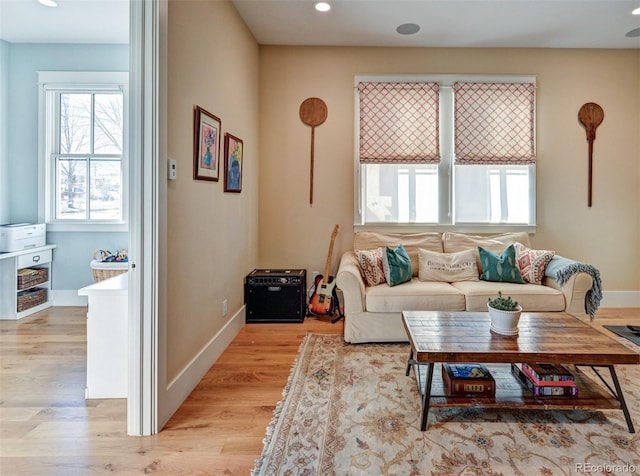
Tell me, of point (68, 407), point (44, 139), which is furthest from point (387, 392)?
point (44, 139)

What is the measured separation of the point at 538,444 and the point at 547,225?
2.94 meters

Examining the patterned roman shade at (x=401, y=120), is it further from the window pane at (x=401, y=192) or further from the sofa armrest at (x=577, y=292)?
the sofa armrest at (x=577, y=292)

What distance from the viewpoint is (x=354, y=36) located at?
3.69 m

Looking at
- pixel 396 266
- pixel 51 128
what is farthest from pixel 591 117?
pixel 51 128

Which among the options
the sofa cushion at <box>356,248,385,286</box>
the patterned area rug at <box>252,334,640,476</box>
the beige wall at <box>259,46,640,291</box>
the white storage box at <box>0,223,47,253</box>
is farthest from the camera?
the beige wall at <box>259,46,640,291</box>

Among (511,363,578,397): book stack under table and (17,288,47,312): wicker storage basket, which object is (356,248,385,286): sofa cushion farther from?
Answer: (17,288,47,312): wicker storage basket

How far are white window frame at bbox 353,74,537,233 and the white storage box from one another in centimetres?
339

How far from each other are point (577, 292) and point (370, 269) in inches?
65.7

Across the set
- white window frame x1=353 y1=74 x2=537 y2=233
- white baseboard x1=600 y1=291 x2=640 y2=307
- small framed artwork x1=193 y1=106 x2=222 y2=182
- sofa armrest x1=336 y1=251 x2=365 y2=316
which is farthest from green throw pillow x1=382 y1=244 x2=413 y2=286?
white baseboard x1=600 y1=291 x2=640 y2=307

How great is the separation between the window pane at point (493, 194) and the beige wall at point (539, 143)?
197mm

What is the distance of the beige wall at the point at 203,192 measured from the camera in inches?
78.9

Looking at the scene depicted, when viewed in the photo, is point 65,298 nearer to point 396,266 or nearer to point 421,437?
point 396,266

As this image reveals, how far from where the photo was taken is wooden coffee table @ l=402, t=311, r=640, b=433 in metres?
1.76

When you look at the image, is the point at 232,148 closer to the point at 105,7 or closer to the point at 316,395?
the point at 105,7
